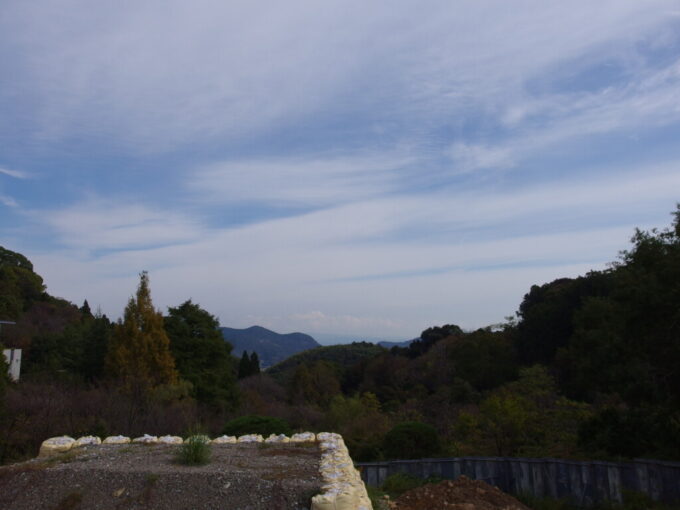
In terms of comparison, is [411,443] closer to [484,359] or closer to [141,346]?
[141,346]

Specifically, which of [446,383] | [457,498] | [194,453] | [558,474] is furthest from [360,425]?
[194,453]

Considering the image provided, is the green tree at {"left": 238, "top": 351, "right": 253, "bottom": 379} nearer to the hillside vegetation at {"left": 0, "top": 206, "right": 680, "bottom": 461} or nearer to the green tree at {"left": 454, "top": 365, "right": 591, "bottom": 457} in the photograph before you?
the hillside vegetation at {"left": 0, "top": 206, "right": 680, "bottom": 461}

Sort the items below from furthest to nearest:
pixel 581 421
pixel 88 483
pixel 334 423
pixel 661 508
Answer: pixel 334 423 → pixel 581 421 → pixel 661 508 → pixel 88 483

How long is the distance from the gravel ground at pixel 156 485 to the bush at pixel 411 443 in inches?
253

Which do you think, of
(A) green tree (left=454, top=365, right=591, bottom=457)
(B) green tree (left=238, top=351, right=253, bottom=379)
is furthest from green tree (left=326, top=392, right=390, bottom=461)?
(B) green tree (left=238, top=351, right=253, bottom=379)

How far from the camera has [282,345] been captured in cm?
8600

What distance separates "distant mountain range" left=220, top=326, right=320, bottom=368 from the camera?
76.5 metres

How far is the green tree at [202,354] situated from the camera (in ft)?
67.3

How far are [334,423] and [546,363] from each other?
1009cm

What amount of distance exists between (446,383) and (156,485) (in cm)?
2002

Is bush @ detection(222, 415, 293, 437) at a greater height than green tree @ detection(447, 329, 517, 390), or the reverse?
green tree @ detection(447, 329, 517, 390)

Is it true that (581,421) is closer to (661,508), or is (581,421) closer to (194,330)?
(661,508)

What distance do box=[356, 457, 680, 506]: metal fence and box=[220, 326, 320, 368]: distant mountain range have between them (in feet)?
197

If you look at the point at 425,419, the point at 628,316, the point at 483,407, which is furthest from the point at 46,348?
the point at 628,316
